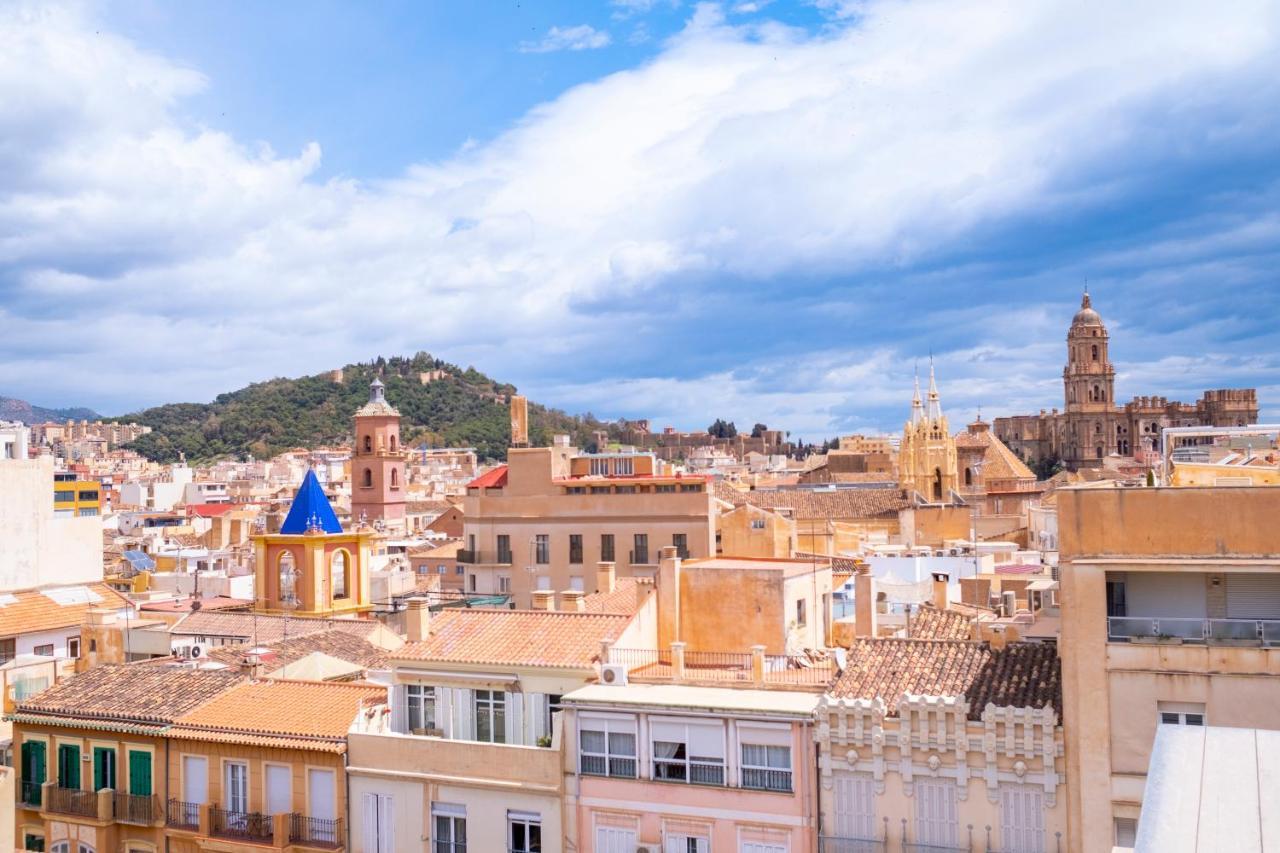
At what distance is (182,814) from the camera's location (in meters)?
23.1

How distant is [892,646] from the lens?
20531 millimetres

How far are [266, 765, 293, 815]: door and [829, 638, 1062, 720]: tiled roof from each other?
389 inches

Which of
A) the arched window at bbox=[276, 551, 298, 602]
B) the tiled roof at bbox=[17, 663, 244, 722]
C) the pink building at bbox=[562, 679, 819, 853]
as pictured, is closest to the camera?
the pink building at bbox=[562, 679, 819, 853]

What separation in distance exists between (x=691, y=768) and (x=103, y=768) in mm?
11971

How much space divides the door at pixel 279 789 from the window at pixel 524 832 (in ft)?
13.9

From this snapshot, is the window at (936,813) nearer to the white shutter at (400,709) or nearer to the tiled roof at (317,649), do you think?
the white shutter at (400,709)

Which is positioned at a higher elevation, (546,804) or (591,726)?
(591,726)

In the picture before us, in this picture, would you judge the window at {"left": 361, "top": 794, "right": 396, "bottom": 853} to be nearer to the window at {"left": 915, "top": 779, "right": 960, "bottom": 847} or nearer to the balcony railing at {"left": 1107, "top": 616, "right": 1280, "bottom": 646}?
the window at {"left": 915, "top": 779, "right": 960, "bottom": 847}

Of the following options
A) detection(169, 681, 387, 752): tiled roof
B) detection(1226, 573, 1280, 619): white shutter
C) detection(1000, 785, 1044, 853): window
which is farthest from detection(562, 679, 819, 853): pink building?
detection(1226, 573, 1280, 619): white shutter

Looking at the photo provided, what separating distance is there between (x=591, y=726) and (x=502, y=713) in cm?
214

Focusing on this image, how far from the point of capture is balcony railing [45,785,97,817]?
937 inches

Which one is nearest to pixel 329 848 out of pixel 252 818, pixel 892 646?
pixel 252 818

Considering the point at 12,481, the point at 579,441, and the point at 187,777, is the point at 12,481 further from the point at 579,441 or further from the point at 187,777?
the point at 579,441

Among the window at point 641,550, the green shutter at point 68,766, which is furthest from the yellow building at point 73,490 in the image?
the green shutter at point 68,766
